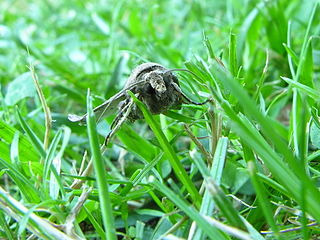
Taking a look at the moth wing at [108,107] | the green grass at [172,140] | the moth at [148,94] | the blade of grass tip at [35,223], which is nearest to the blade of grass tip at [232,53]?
the green grass at [172,140]

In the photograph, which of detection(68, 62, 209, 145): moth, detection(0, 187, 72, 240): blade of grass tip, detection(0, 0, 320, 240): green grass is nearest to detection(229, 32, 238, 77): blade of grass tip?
detection(0, 0, 320, 240): green grass

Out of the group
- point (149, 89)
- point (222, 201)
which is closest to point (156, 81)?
point (149, 89)

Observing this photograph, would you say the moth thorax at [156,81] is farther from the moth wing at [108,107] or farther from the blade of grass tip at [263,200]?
the blade of grass tip at [263,200]

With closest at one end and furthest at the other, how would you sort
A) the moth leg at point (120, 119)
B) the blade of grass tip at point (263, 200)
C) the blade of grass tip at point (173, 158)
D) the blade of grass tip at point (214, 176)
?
the blade of grass tip at point (263, 200), the blade of grass tip at point (214, 176), the blade of grass tip at point (173, 158), the moth leg at point (120, 119)

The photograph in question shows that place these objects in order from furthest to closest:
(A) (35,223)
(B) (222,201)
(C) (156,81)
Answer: (C) (156,81) → (A) (35,223) → (B) (222,201)

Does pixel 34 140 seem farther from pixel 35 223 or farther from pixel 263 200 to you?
pixel 263 200

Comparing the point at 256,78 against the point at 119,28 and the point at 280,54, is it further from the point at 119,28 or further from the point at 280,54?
the point at 119,28

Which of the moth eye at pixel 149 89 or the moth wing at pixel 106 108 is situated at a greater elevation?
the moth eye at pixel 149 89
